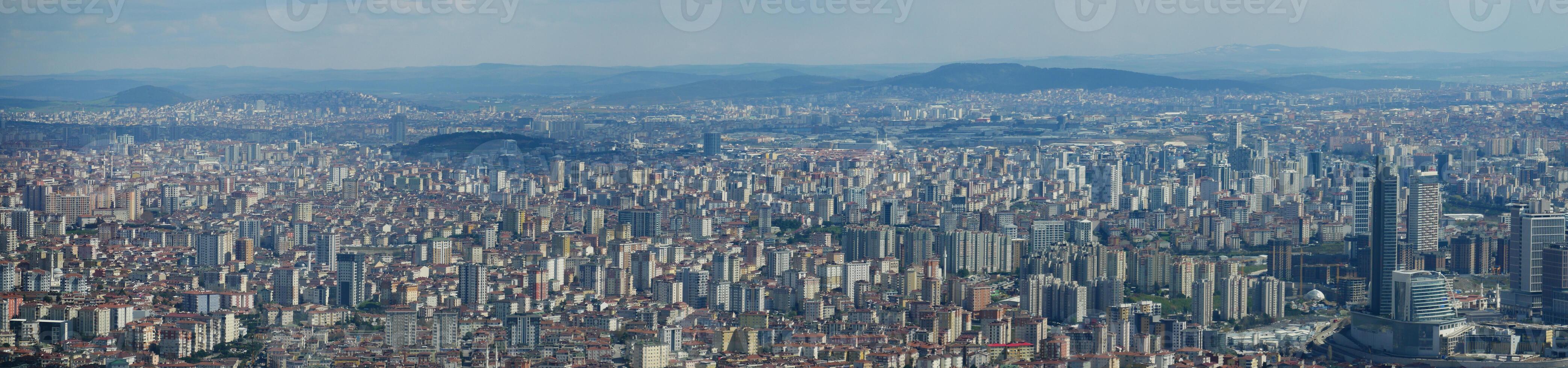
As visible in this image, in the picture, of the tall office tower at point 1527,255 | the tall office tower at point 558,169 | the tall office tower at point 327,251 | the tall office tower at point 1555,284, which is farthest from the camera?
the tall office tower at point 558,169

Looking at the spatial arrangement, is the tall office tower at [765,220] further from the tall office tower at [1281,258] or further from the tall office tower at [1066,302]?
the tall office tower at [1066,302]

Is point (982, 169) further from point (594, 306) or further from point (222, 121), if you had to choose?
point (594, 306)

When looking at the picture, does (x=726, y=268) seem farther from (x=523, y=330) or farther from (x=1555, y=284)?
(x=1555, y=284)

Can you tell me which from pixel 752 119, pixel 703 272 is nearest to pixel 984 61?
pixel 752 119

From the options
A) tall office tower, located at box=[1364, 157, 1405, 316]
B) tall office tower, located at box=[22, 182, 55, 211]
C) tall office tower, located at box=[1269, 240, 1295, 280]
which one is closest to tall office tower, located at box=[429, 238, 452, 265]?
tall office tower, located at box=[22, 182, 55, 211]

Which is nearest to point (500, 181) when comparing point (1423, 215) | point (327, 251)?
point (327, 251)

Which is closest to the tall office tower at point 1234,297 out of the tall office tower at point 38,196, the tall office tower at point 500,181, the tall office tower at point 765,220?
A: the tall office tower at point 765,220
